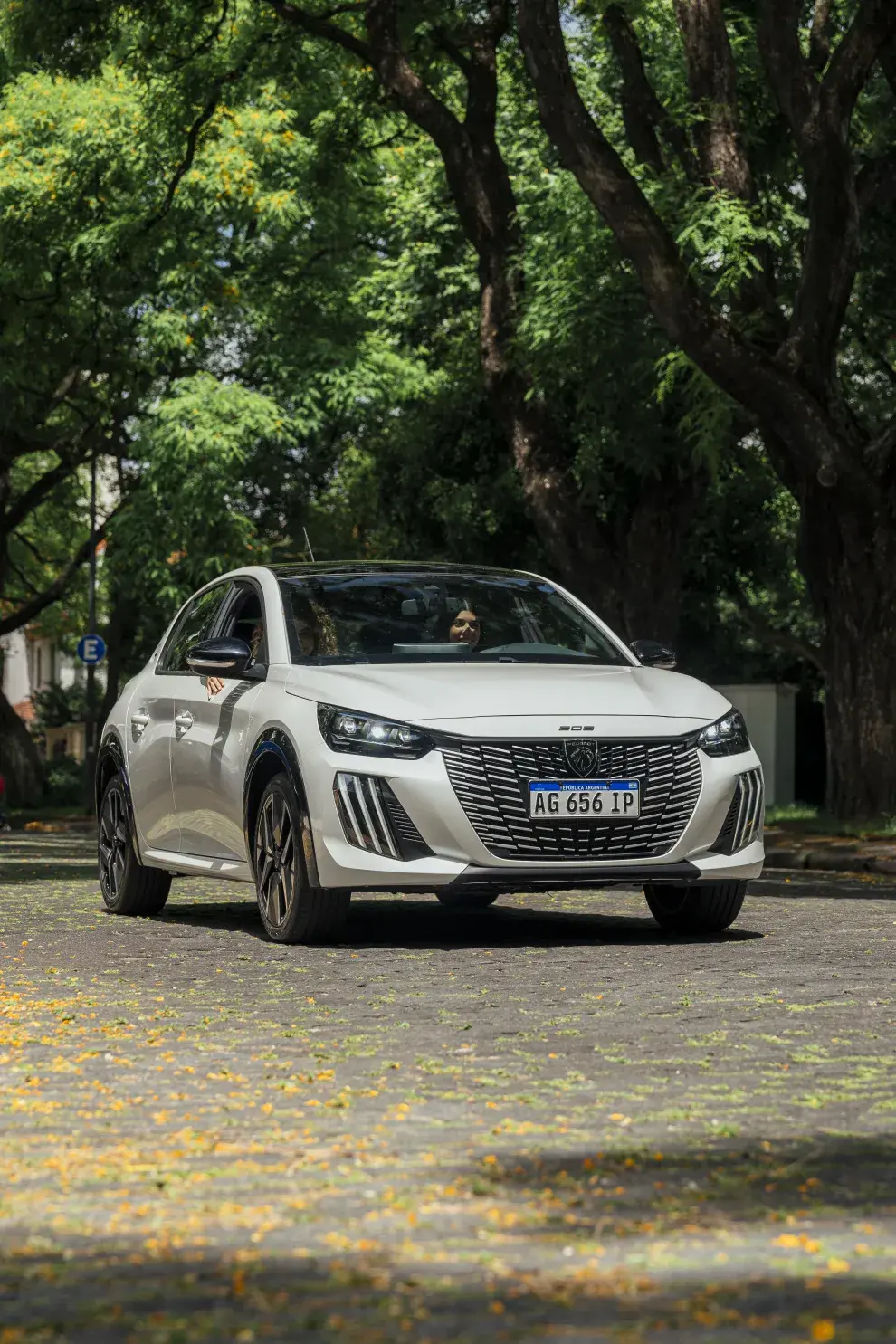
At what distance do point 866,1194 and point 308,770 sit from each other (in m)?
5.41

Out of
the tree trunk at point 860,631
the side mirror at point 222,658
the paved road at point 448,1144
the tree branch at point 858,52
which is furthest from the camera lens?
the tree trunk at point 860,631

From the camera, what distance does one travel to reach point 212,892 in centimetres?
1468

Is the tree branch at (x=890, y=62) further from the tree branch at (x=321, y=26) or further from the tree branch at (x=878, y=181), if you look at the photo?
the tree branch at (x=321, y=26)

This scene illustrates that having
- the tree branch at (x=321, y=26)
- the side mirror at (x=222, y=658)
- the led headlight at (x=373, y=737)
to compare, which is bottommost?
the led headlight at (x=373, y=737)

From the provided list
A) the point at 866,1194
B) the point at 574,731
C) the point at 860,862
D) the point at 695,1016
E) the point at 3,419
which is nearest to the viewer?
the point at 866,1194

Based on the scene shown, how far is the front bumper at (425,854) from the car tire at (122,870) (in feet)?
8.25

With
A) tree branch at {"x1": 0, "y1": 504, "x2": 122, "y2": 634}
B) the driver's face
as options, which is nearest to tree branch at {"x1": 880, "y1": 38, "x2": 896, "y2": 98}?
the driver's face

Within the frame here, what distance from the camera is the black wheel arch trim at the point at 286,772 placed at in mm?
10023

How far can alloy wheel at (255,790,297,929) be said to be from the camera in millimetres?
10297

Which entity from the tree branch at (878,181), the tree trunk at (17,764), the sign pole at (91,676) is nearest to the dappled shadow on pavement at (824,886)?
the tree branch at (878,181)

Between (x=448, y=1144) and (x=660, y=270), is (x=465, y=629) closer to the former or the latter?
(x=448, y=1144)

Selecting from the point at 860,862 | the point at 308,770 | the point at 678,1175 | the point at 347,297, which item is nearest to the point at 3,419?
the point at 347,297

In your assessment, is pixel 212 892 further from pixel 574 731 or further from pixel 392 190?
pixel 392 190

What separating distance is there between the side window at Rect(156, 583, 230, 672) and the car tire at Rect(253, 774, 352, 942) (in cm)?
167
